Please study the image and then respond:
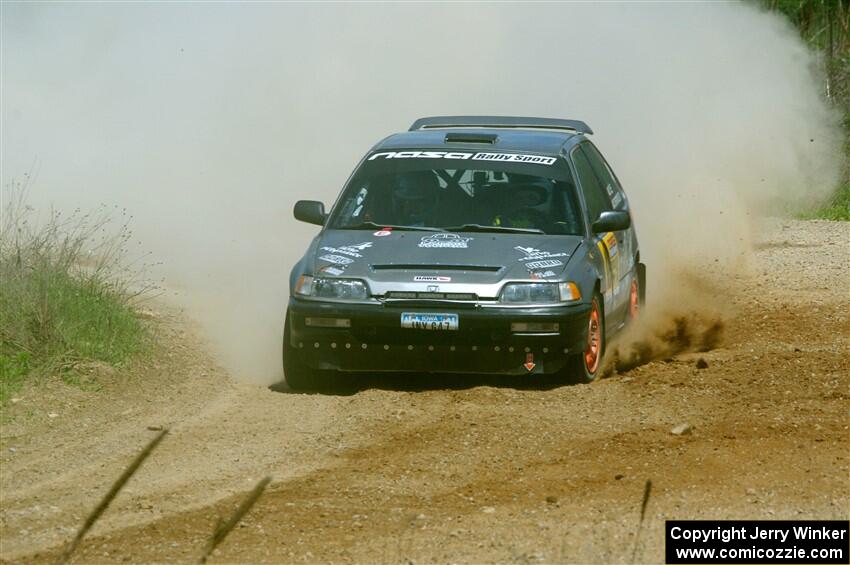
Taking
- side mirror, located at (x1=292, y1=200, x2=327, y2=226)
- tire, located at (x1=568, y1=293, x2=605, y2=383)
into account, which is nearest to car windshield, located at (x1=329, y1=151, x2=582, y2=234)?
side mirror, located at (x1=292, y1=200, x2=327, y2=226)

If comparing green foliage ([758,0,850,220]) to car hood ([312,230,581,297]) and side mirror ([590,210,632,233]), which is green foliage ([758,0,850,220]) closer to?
side mirror ([590,210,632,233])

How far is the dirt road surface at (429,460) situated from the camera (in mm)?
6270

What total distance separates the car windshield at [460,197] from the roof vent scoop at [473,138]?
1.25 ft

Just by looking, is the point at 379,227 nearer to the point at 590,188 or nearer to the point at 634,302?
the point at 590,188

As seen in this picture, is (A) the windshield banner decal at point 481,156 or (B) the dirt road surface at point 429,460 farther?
(A) the windshield banner decal at point 481,156

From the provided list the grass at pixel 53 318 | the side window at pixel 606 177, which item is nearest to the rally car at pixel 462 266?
the side window at pixel 606 177

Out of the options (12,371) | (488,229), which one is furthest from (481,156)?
(12,371)

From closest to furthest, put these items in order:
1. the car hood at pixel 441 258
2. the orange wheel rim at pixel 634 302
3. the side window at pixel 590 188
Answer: the car hood at pixel 441 258, the side window at pixel 590 188, the orange wheel rim at pixel 634 302

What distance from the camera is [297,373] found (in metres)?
9.56

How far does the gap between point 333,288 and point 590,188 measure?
94.7 inches

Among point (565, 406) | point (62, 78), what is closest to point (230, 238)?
point (62, 78)

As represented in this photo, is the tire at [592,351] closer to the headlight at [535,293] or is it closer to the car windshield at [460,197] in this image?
the headlight at [535,293]

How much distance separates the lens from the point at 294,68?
25.2 metres

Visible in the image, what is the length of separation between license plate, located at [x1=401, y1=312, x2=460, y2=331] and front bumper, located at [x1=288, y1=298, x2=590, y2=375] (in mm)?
29
